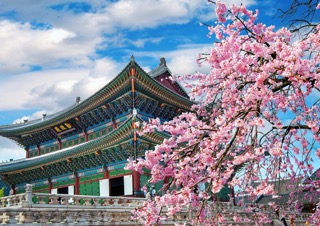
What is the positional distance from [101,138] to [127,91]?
3.71 meters

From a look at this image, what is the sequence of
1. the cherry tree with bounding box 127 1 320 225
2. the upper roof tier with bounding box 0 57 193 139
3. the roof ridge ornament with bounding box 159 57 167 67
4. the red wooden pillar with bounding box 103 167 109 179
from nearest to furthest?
the cherry tree with bounding box 127 1 320 225
the upper roof tier with bounding box 0 57 193 139
the red wooden pillar with bounding box 103 167 109 179
the roof ridge ornament with bounding box 159 57 167 67

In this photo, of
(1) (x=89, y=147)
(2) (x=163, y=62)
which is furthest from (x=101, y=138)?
(2) (x=163, y=62)

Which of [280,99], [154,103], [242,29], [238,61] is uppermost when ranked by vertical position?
[154,103]

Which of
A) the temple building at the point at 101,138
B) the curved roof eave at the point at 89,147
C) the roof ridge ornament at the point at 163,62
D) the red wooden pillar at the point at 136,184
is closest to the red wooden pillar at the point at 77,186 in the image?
the temple building at the point at 101,138

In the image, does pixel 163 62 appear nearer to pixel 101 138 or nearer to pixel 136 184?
pixel 101 138

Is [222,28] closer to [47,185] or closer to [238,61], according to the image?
[238,61]

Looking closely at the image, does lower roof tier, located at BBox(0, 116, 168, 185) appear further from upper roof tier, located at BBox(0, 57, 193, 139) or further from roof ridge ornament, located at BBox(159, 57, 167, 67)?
roof ridge ornament, located at BBox(159, 57, 167, 67)

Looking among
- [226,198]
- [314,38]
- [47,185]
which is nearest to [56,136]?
[47,185]

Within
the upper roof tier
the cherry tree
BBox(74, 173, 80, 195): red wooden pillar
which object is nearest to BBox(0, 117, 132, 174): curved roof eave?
BBox(74, 173, 80, 195): red wooden pillar

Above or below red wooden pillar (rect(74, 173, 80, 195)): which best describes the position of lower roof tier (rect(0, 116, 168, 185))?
above

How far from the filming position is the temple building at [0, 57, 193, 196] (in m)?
24.7

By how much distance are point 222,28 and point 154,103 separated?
65.2 feet

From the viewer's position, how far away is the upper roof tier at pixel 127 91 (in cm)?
2538

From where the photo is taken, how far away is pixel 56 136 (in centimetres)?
3369
